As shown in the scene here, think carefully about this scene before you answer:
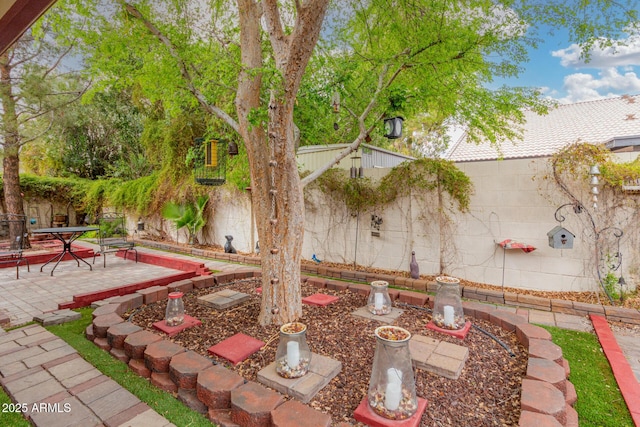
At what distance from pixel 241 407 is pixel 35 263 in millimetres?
7097

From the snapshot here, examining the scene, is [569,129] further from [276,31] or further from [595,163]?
[276,31]

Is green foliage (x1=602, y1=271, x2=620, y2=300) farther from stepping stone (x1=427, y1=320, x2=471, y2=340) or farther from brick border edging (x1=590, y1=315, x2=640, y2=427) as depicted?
stepping stone (x1=427, y1=320, x2=471, y2=340)

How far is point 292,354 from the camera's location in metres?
2.01

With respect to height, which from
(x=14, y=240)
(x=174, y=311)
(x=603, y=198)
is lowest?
(x=174, y=311)

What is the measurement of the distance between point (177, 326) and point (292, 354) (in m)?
1.40

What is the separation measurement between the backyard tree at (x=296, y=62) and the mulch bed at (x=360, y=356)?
0.37 m

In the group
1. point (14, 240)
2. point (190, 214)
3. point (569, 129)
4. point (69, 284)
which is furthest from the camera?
point (190, 214)

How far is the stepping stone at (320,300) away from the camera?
11.0 ft

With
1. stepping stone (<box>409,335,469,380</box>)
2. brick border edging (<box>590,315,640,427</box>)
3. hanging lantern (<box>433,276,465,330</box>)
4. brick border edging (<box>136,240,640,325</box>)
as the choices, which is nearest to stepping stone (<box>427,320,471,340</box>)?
hanging lantern (<box>433,276,465,330</box>)

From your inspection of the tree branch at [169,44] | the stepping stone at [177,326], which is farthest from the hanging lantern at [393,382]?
the tree branch at [169,44]

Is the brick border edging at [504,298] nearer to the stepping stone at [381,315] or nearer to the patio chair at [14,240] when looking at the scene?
the stepping stone at [381,315]

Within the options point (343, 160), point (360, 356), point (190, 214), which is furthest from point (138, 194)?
point (360, 356)

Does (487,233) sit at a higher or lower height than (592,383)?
higher

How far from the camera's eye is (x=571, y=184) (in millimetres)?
3740
